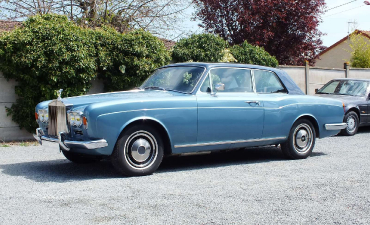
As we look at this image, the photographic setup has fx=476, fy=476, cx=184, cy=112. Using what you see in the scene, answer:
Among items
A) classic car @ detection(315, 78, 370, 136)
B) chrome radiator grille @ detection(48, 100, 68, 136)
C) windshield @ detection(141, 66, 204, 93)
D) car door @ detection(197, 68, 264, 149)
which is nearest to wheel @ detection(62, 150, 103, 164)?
chrome radiator grille @ detection(48, 100, 68, 136)

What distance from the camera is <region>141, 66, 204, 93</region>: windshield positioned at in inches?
280

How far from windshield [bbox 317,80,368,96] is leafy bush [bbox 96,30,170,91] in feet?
17.1

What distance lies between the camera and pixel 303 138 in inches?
321

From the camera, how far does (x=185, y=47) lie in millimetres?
13117

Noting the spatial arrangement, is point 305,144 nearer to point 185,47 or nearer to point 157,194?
point 157,194

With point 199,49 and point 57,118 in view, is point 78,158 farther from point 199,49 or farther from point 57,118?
point 199,49

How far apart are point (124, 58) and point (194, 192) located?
6.80 m

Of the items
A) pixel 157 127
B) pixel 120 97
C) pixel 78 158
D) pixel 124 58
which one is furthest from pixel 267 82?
pixel 124 58

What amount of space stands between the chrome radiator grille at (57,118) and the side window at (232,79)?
2049 mm

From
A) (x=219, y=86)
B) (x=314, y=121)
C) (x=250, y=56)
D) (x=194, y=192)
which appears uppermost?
(x=250, y=56)

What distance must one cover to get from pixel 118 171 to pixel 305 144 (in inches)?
138

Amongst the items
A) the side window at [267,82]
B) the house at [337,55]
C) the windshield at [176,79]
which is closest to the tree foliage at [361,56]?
the house at [337,55]

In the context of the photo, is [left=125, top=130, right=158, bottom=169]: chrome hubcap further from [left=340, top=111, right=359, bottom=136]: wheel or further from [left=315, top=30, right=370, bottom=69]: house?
[left=315, top=30, right=370, bottom=69]: house

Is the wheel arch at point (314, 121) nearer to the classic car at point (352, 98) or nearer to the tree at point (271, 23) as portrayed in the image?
the classic car at point (352, 98)
